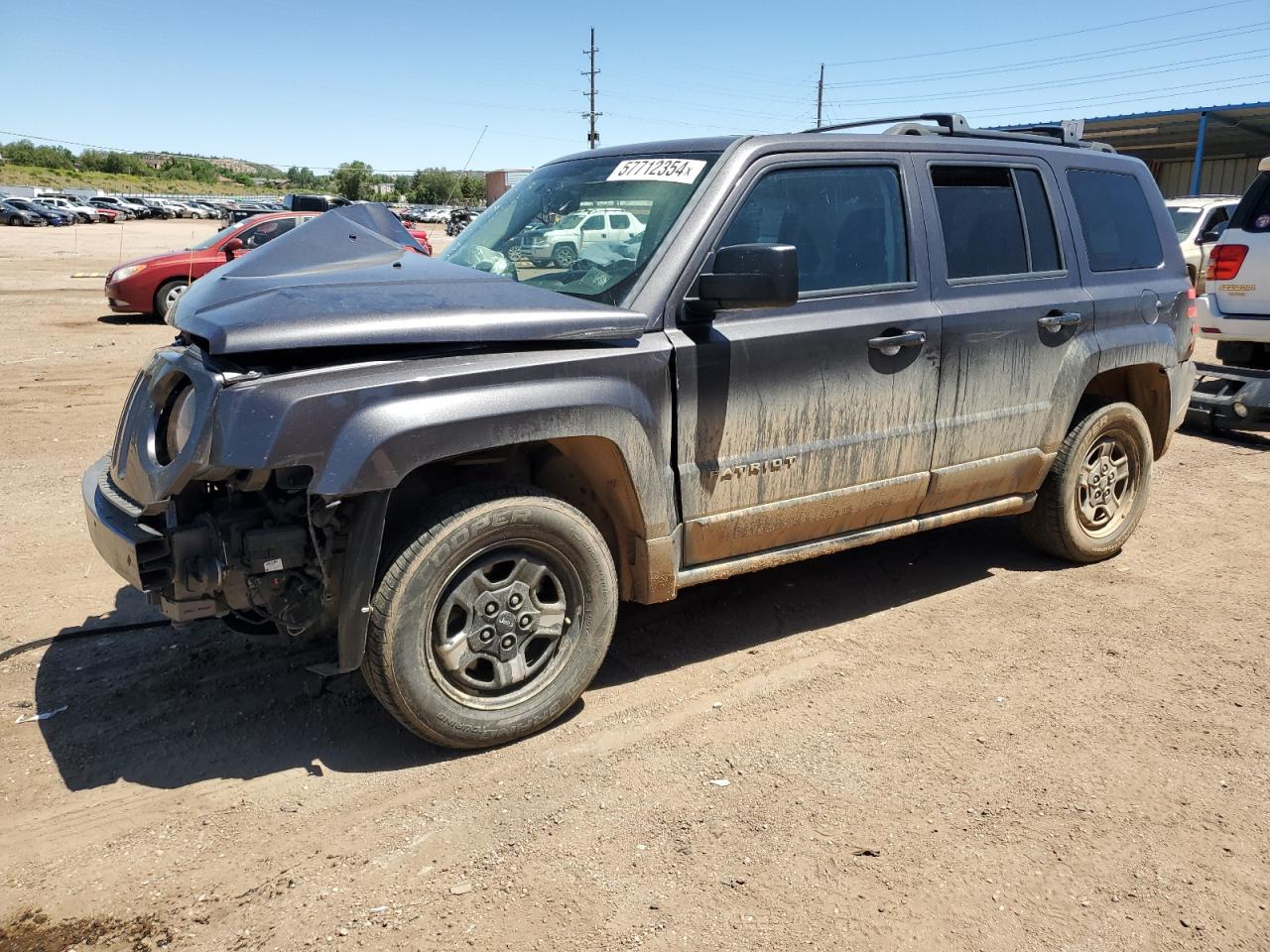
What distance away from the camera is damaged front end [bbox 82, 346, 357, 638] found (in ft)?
9.80

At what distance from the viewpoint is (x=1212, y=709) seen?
381cm

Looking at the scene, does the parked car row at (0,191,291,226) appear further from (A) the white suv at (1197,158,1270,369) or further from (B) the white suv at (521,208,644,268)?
(B) the white suv at (521,208,644,268)

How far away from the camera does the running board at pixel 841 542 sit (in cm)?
390

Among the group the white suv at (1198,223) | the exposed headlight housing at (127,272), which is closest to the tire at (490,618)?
the exposed headlight housing at (127,272)

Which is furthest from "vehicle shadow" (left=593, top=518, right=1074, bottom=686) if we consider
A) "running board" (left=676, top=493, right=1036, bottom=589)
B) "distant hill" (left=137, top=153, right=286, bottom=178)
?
"distant hill" (left=137, top=153, right=286, bottom=178)

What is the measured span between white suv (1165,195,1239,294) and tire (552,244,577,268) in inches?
540

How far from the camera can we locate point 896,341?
411 cm

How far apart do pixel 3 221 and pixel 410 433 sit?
63.2 m

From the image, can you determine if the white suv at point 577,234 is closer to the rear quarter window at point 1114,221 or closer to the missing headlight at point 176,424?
the missing headlight at point 176,424

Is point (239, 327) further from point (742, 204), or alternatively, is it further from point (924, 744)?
point (924, 744)

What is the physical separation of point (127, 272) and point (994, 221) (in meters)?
13.4

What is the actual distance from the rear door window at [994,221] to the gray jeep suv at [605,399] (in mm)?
15

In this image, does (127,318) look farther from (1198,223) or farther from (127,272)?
(1198,223)

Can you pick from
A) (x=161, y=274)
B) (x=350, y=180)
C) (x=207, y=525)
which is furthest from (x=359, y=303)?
(x=350, y=180)
